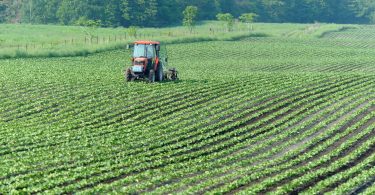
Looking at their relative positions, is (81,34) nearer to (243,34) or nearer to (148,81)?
(243,34)

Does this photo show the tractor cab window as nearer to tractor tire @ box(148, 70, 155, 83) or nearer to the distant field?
tractor tire @ box(148, 70, 155, 83)

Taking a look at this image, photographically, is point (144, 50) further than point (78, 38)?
No

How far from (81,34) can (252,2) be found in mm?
71961

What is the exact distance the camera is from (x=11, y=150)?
22688 mm

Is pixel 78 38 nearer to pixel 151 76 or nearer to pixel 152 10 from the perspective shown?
pixel 152 10

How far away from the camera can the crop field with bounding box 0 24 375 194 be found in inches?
755

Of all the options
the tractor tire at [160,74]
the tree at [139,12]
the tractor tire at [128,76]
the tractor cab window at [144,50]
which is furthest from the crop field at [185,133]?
the tree at [139,12]

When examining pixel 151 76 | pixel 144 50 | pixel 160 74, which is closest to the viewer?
pixel 144 50

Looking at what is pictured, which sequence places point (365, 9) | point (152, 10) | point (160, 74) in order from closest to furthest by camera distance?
point (160, 74) < point (152, 10) < point (365, 9)

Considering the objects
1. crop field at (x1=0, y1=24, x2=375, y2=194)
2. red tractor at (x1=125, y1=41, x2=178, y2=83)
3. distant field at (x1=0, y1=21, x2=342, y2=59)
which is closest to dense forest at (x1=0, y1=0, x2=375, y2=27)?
distant field at (x1=0, y1=21, x2=342, y2=59)

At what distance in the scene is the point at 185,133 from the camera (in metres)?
25.9

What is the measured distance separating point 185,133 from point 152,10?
9390cm

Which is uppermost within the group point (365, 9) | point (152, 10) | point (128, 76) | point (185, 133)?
point (365, 9)

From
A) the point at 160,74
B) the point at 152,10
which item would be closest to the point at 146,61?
the point at 160,74
